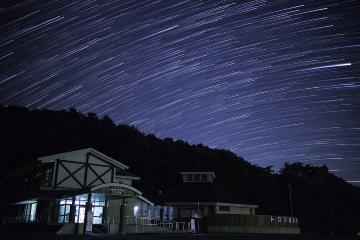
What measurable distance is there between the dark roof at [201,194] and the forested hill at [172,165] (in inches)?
61.3

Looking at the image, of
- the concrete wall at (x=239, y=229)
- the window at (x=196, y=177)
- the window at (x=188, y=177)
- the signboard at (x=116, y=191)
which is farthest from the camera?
the window at (x=188, y=177)

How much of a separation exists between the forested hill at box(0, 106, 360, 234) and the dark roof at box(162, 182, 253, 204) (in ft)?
5.11

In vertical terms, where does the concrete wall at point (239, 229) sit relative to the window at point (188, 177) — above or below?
below

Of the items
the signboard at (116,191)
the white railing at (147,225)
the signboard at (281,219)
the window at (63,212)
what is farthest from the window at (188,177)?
the window at (63,212)

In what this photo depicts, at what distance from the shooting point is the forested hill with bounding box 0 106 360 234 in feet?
163

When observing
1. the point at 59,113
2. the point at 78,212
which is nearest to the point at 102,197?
the point at 78,212

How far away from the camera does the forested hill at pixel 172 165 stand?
49.8 meters

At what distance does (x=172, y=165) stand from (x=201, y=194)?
63.3 feet

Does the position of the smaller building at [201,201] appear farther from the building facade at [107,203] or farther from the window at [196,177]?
the window at [196,177]

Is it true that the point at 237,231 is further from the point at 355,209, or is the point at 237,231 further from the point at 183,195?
the point at 355,209

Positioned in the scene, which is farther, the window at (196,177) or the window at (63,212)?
the window at (196,177)

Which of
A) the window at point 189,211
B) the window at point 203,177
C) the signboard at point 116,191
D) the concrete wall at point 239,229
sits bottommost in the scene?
the concrete wall at point 239,229

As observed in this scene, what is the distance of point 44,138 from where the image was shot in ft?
185

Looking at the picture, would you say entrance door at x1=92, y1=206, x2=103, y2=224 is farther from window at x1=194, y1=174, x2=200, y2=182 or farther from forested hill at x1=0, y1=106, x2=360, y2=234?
forested hill at x1=0, y1=106, x2=360, y2=234
